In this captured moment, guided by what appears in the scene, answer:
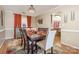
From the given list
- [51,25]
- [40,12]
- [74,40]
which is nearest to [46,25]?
[51,25]

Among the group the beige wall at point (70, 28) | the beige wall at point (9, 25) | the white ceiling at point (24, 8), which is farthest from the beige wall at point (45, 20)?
the beige wall at point (9, 25)

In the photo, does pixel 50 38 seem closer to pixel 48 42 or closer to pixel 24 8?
pixel 48 42

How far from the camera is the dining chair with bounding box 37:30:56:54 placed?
1762 millimetres

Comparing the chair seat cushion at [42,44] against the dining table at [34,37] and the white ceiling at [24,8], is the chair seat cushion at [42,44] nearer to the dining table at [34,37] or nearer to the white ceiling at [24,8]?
the dining table at [34,37]

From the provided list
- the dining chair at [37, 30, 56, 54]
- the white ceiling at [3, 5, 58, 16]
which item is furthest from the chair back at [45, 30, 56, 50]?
the white ceiling at [3, 5, 58, 16]

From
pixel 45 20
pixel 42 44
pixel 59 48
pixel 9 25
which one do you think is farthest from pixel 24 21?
pixel 59 48

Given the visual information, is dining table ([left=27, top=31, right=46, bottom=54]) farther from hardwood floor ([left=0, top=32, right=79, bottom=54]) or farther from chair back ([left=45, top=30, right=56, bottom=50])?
hardwood floor ([left=0, top=32, right=79, bottom=54])

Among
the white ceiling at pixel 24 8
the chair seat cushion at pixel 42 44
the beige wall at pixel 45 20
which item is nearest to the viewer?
the white ceiling at pixel 24 8

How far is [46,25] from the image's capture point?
178cm

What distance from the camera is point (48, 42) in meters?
1.83

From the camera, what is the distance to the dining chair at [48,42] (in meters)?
1.76

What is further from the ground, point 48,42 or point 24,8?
point 24,8
